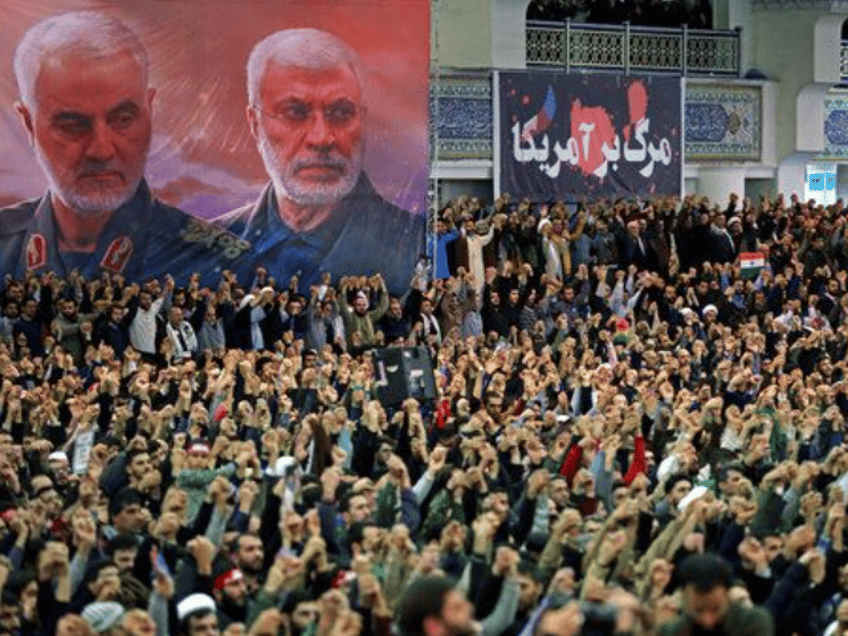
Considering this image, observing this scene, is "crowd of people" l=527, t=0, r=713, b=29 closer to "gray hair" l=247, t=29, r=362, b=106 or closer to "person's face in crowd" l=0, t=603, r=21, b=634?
"gray hair" l=247, t=29, r=362, b=106

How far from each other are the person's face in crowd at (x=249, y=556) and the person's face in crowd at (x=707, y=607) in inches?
202

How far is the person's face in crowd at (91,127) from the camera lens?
2914 cm

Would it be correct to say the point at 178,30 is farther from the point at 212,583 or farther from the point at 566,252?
the point at 212,583

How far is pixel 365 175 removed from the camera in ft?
103

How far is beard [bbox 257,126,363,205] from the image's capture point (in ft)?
101

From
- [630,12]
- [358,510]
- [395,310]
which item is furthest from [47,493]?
[630,12]

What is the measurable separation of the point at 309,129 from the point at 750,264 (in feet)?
18.7

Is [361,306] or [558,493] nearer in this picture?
[558,493]

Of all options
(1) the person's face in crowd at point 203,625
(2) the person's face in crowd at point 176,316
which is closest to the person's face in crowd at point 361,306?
(2) the person's face in crowd at point 176,316

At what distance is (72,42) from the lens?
29.3m

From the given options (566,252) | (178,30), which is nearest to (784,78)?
(566,252)

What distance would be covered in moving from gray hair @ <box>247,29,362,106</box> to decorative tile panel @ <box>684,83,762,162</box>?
7.48m

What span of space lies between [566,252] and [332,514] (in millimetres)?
16749

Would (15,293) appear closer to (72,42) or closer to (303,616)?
(72,42)
